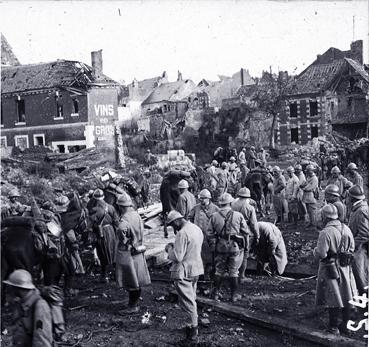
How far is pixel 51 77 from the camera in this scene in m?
28.6

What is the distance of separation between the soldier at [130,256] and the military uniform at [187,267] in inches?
45.4

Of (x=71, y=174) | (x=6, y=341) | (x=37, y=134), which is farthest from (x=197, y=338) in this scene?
(x=37, y=134)

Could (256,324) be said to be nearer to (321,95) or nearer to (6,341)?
(6,341)

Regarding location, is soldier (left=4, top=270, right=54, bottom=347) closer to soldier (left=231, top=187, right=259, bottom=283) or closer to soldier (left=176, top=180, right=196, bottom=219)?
soldier (left=231, top=187, right=259, bottom=283)

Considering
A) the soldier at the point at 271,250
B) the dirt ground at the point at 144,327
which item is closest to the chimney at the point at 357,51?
the soldier at the point at 271,250

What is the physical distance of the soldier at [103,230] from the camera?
10.1 meters

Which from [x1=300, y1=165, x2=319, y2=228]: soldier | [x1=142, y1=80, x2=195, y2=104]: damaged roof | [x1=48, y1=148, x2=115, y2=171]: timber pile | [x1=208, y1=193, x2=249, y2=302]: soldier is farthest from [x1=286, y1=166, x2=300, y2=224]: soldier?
[x1=142, y1=80, x2=195, y2=104]: damaged roof

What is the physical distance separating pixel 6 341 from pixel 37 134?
943 inches

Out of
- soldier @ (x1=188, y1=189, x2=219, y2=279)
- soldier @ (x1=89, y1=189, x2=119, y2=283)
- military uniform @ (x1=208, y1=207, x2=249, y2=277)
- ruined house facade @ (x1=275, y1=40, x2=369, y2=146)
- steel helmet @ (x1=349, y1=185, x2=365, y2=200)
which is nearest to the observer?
steel helmet @ (x1=349, y1=185, x2=365, y2=200)

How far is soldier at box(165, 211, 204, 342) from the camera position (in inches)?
269

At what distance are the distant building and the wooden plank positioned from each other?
70.4ft

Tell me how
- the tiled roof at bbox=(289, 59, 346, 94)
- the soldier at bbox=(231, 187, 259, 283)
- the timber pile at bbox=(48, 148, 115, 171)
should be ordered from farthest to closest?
the tiled roof at bbox=(289, 59, 346, 94) → the timber pile at bbox=(48, 148, 115, 171) → the soldier at bbox=(231, 187, 259, 283)

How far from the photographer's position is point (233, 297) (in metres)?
8.46

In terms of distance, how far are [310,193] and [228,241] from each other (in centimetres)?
612
